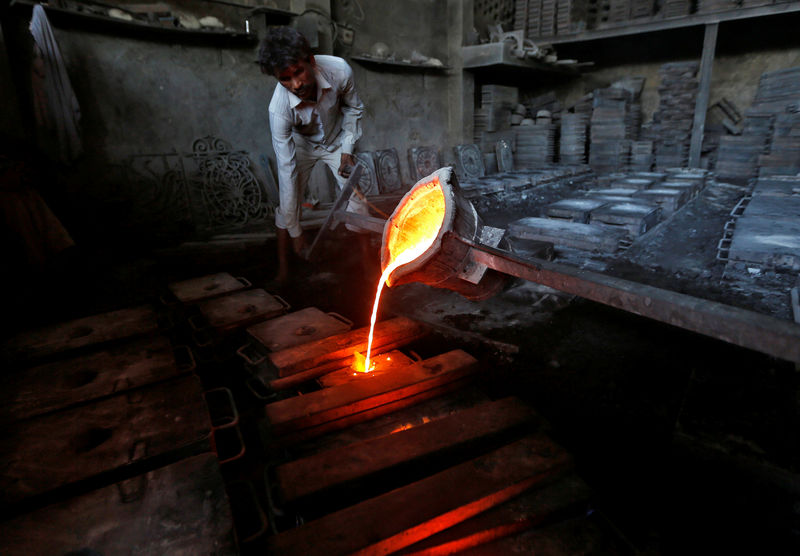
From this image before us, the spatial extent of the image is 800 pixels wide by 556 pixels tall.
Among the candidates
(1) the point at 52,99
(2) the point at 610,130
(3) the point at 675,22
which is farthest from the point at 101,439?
(3) the point at 675,22

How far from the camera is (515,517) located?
1348 millimetres

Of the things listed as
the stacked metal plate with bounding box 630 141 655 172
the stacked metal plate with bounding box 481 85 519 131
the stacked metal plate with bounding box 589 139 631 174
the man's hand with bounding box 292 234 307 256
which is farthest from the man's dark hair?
the stacked metal plate with bounding box 630 141 655 172

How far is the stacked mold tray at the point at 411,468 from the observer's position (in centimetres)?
129

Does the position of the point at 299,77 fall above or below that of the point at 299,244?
above

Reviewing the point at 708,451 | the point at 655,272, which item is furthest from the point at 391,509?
the point at 655,272

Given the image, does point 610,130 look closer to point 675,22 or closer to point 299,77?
point 675,22

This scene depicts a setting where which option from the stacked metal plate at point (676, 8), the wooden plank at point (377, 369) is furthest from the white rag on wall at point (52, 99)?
the stacked metal plate at point (676, 8)

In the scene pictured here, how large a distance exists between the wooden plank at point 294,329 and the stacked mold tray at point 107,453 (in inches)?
20.8

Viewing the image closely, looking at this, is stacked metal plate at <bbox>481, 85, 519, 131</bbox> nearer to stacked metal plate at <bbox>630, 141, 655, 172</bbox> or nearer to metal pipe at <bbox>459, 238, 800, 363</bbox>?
stacked metal plate at <bbox>630, 141, 655, 172</bbox>

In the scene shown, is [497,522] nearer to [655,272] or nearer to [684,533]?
[684,533]


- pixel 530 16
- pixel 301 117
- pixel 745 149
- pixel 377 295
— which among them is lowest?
pixel 377 295

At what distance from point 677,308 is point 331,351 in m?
1.59

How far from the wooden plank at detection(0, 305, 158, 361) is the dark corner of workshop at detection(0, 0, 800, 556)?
1.0 inches

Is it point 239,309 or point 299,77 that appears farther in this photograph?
point 299,77
